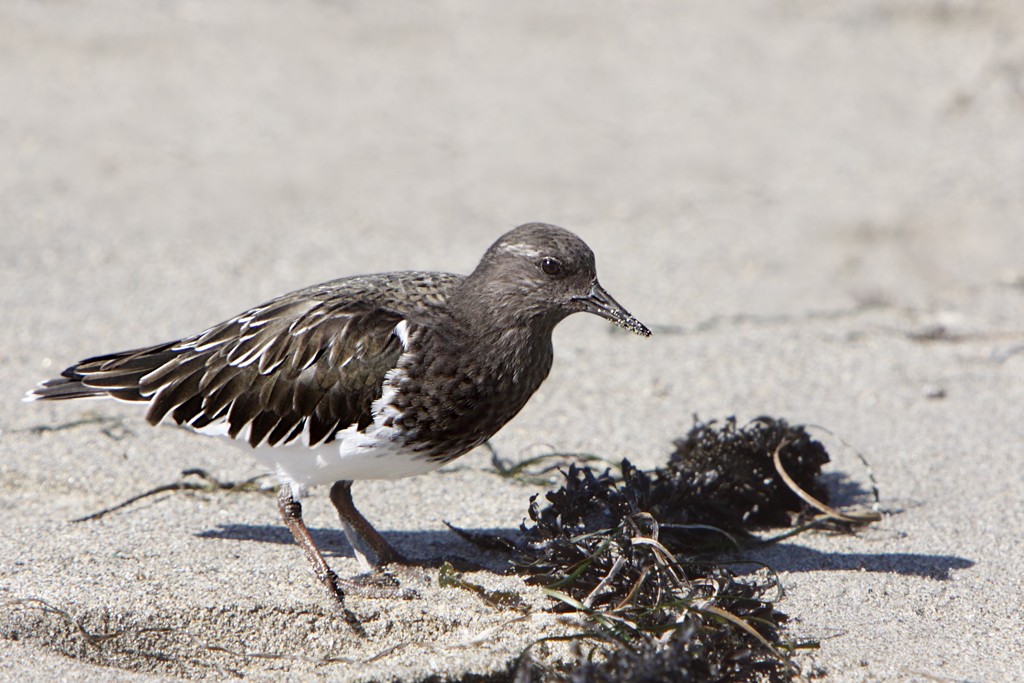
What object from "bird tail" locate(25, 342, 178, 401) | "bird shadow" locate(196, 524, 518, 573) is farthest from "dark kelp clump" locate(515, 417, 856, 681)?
"bird tail" locate(25, 342, 178, 401)

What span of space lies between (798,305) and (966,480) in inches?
91.2

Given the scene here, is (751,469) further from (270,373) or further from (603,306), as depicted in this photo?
(270,373)

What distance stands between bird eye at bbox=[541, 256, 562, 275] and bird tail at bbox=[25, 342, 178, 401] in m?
1.55

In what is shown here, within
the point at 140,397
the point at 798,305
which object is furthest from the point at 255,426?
the point at 798,305

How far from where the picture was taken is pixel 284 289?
7.99 m

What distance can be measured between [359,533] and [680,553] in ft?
4.17

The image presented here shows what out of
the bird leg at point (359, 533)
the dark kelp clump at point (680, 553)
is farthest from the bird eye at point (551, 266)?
the bird leg at point (359, 533)

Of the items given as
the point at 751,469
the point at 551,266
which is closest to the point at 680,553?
the point at 751,469

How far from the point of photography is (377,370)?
15.2 feet

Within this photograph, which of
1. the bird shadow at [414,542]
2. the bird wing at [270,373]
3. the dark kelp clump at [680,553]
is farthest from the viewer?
the bird shadow at [414,542]

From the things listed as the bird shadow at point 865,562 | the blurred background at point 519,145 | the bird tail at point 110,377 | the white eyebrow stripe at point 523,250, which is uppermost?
the blurred background at point 519,145

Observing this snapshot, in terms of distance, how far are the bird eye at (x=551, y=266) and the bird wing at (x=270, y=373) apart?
0.57 m

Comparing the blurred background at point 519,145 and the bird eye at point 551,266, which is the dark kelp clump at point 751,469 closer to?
the bird eye at point 551,266

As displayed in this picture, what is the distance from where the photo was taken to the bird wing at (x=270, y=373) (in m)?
4.65
